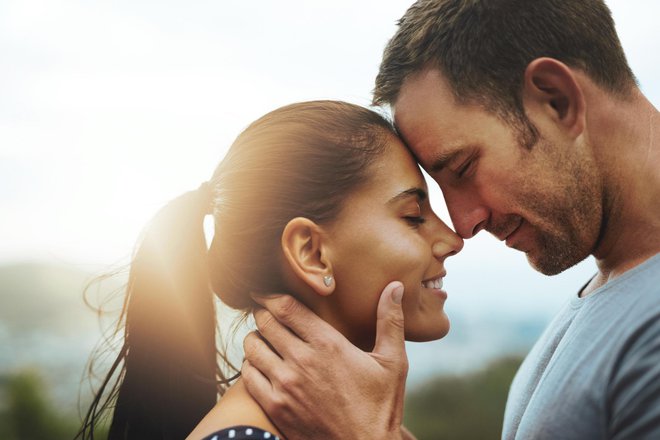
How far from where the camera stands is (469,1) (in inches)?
98.4

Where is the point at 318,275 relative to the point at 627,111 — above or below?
below

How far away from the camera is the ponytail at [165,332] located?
244 centimetres

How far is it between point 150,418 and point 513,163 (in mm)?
1760

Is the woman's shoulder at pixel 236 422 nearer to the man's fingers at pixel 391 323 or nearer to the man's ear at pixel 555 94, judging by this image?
the man's fingers at pixel 391 323

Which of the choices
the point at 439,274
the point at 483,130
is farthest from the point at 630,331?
the point at 483,130

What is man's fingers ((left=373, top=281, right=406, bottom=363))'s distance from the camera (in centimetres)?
213

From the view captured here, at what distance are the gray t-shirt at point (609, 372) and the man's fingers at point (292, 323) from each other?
30.5 inches

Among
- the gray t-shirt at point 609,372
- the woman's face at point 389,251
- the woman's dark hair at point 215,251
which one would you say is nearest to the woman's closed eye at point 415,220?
the woman's face at point 389,251

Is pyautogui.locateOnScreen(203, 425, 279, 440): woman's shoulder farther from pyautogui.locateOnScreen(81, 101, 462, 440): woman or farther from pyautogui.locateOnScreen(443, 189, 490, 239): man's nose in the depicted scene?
pyautogui.locateOnScreen(443, 189, 490, 239): man's nose

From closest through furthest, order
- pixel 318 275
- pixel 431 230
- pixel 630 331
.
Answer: pixel 630 331 < pixel 318 275 < pixel 431 230

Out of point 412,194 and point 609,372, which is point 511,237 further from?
point 609,372

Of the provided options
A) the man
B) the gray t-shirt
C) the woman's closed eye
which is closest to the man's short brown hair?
the man

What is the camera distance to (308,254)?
2.20 m

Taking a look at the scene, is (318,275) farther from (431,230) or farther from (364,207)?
(431,230)
